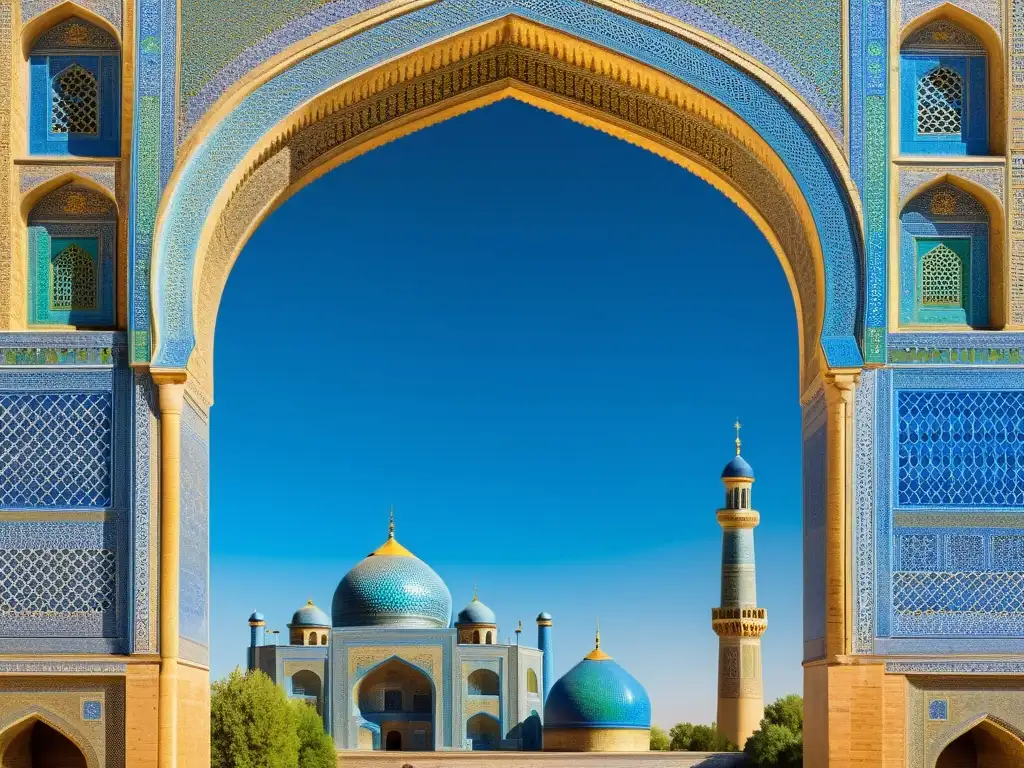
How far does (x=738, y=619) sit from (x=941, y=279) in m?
18.7

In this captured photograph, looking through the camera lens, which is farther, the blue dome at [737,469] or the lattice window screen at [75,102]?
the blue dome at [737,469]

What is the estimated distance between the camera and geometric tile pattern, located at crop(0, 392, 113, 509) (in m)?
6.51

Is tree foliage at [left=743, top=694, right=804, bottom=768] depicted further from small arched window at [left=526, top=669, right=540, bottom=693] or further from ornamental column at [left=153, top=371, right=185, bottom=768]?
ornamental column at [left=153, top=371, right=185, bottom=768]

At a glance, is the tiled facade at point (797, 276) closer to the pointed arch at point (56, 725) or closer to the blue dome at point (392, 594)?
the pointed arch at point (56, 725)

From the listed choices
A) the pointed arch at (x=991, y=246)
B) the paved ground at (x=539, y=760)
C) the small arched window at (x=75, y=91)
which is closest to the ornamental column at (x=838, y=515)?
the pointed arch at (x=991, y=246)

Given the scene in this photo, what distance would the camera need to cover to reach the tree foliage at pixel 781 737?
64.8ft

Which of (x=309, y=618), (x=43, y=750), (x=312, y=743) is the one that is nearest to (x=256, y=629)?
(x=309, y=618)

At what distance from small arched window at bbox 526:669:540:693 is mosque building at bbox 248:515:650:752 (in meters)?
0.31

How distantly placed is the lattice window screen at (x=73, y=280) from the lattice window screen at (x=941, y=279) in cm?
339

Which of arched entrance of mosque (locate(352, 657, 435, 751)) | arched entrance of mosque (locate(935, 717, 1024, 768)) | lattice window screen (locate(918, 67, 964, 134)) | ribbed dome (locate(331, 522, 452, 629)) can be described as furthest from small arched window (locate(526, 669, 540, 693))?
lattice window screen (locate(918, 67, 964, 134))

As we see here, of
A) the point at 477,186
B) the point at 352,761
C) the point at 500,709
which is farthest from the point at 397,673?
the point at 477,186

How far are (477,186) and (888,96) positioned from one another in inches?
277

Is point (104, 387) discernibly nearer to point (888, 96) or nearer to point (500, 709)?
point (888, 96)

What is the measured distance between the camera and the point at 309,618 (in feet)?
87.0
